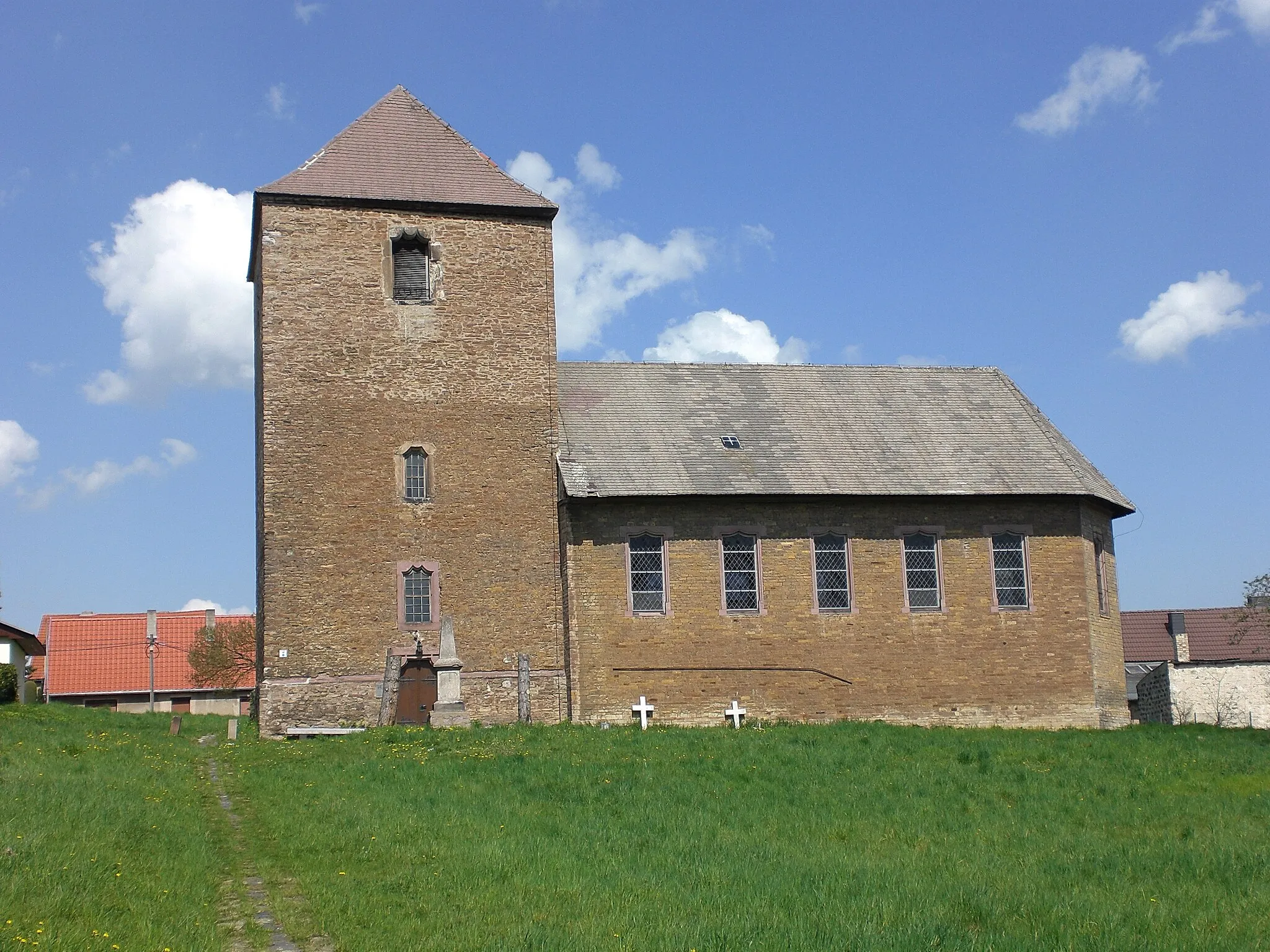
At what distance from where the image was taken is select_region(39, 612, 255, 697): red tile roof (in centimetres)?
5512

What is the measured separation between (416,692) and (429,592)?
214cm

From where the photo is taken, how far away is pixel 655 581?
27.8 metres

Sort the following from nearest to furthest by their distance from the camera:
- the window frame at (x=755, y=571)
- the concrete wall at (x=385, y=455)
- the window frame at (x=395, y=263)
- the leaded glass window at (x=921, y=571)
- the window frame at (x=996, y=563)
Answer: the concrete wall at (x=385, y=455) → the window frame at (x=755, y=571) → the window frame at (x=395, y=263) → the leaded glass window at (x=921, y=571) → the window frame at (x=996, y=563)

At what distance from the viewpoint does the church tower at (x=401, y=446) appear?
26578 mm

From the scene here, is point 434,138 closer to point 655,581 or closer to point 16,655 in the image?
point 655,581

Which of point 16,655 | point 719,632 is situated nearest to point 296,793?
point 719,632

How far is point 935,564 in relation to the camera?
1146 inches

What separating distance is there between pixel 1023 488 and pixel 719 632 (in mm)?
7971

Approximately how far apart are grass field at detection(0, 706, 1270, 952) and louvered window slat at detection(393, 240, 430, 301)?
10.6 m

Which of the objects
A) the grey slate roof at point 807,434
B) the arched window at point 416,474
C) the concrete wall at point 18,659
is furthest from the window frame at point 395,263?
the concrete wall at point 18,659

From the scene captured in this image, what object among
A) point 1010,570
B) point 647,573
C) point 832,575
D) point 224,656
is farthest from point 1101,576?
point 224,656

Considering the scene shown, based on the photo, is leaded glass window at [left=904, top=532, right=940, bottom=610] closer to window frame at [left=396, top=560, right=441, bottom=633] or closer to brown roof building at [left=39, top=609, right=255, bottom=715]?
window frame at [left=396, top=560, right=441, bottom=633]

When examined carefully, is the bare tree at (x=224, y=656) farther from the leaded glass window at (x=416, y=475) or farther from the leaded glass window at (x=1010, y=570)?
the leaded glass window at (x=1010, y=570)

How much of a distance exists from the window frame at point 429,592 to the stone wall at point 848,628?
2871 millimetres
